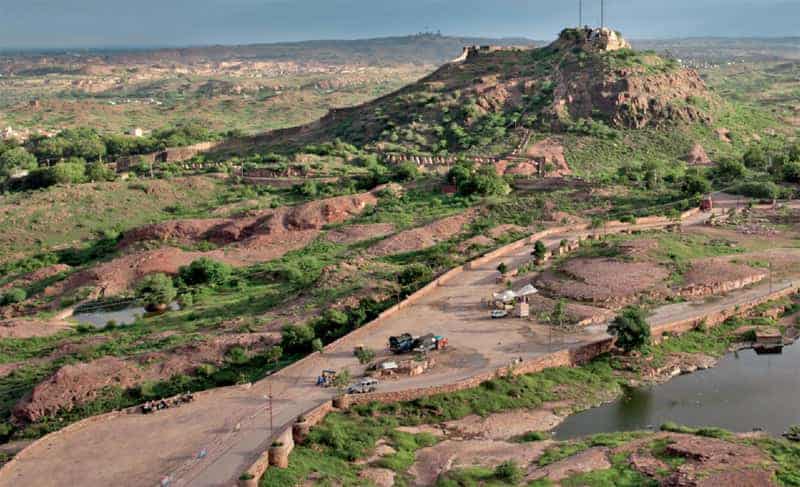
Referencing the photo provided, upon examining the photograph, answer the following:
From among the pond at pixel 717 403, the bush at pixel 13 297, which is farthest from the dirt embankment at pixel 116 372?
the bush at pixel 13 297

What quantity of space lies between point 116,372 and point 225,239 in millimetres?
23327

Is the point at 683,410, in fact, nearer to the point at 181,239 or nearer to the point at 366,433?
the point at 366,433

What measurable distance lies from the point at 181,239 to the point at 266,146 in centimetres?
3270

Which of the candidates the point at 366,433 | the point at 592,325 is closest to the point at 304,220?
the point at 592,325

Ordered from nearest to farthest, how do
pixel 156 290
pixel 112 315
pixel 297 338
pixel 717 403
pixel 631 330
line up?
pixel 717 403 → pixel 631 330 → pixel 297 338 → pixel 112 315 → pixel 156 290

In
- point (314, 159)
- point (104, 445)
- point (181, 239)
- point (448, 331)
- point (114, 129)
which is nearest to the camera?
point (104, 445)

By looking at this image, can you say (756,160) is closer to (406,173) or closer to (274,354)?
(406,173)

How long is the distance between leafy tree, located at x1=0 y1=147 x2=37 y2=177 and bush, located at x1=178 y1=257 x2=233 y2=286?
38346 millimetres

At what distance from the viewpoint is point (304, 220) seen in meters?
56.8

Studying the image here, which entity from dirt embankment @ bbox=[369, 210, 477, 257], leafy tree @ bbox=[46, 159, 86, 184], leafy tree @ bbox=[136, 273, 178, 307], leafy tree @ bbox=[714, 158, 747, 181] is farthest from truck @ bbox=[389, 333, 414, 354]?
leafy tree @ bbox=[46, 159, 86, 184]

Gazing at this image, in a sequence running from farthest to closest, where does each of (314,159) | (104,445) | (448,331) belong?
(314,159) → (448,331) → (104,445)

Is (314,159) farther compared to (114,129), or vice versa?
(114,129)

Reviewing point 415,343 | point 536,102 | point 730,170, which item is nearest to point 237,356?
point 415,343

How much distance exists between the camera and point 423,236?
51.9 m
